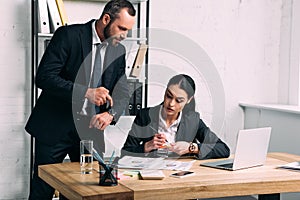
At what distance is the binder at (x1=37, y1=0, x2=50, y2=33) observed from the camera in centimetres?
361

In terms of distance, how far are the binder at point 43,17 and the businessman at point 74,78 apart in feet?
1.89

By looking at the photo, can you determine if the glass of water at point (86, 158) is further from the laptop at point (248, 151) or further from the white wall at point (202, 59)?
the white wall at point (202, 59)

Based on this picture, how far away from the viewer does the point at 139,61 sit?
392 centimetres

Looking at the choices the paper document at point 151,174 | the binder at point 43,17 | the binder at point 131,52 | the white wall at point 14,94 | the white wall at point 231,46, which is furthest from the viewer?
the white wall at point 231,46

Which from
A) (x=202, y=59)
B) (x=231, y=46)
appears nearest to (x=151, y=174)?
(x=202, y=59)

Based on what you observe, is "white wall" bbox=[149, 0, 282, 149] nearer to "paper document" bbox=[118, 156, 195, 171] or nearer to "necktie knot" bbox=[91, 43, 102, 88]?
"necktie knot" bbox=[91, 43, 102, 88]

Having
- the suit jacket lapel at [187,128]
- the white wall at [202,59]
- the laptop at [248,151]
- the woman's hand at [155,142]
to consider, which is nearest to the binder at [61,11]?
→ the white wall at [202,59]

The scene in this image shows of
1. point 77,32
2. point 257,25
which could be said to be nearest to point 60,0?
point 77,32

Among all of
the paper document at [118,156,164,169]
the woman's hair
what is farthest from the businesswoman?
the paper document at [118,156,164,169]

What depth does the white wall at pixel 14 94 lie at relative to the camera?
3.77 meters

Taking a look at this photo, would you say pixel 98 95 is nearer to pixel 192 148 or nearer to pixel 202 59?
pixel 192 148

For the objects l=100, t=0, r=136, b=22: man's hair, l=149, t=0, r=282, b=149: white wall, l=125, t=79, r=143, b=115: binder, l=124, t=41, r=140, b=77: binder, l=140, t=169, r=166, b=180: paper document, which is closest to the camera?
l=140, t=169, r=166, b=180: paper document

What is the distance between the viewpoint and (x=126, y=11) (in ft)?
9.91

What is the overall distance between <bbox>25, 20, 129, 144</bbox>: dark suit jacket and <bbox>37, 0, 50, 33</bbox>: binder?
1.86ft
